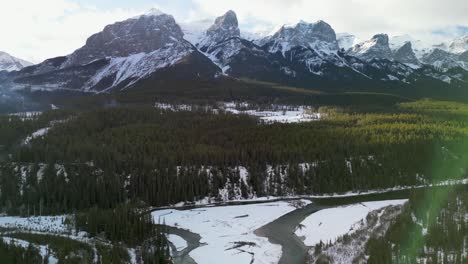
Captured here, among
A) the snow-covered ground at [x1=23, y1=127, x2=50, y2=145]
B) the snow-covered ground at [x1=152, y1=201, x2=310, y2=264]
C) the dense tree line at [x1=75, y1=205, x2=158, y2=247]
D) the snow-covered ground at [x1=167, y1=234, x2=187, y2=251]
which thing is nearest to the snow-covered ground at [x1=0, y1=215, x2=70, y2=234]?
the dense tree line at [x1=75, y1=205, x2=158, y2=247]

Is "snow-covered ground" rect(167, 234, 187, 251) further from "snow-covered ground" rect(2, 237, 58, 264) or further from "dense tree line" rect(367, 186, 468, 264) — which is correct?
"dense tree line" rect(367, 186, 468, 264)

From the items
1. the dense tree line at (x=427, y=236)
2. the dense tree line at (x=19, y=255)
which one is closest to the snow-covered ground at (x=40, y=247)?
the dense tree line at (x=19, y=255)

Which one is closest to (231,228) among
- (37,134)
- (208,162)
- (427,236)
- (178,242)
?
(178,242)

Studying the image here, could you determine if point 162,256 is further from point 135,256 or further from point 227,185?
point 227,185

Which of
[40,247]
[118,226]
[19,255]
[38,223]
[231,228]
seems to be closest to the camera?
[19,255]

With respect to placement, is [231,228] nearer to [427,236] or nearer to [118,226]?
[118,226]

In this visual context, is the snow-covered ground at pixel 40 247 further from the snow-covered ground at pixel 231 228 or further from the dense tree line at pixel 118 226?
the snow-covered ground at pixel 231 228

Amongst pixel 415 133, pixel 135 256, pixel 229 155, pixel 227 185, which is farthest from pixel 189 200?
pixel 415 133
